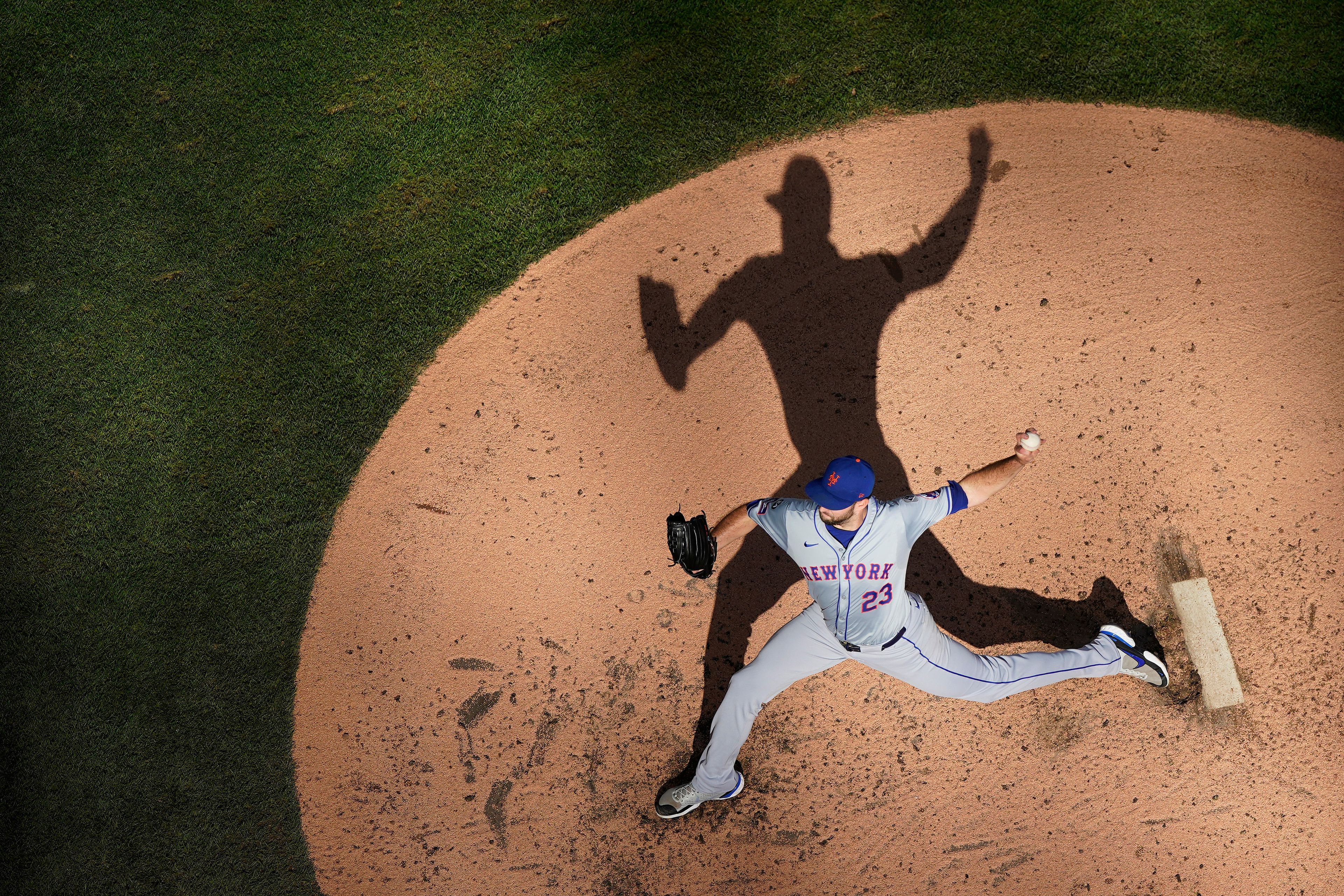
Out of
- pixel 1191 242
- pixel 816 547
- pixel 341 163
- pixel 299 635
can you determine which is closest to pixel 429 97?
pixel 341 163

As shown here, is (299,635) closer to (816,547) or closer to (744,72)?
(816,547)

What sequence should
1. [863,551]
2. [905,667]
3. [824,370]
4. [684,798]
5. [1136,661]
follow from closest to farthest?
[863,551]
[905,667]
[1136,661]
[684,798]
[824,370]

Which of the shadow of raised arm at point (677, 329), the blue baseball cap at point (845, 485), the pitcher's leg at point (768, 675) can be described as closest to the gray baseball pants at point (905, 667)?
the pitcher's leg at point (768, 675)

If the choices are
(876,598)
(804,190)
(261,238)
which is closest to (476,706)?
(876,598)

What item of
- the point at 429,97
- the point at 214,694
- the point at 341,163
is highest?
the point at 429,97

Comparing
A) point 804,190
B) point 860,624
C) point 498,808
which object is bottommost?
point 498,808

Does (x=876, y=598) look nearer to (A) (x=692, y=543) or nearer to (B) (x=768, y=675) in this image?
(B) (x=768, y=675)

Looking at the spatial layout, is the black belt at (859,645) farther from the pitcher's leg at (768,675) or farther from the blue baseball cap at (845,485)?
the blue baseball cap at (845,485)
